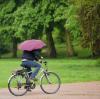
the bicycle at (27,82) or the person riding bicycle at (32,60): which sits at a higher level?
the person riding bicycle at (32,60)

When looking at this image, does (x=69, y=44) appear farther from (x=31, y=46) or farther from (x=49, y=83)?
(x=31, y=46)

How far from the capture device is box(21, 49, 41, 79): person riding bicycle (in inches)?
732

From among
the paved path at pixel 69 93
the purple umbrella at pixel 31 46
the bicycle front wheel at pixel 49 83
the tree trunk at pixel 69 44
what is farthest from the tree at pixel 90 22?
the tree trunk at pixel 69 44

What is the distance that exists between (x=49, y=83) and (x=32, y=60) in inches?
38.8

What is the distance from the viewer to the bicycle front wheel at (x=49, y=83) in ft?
61.7

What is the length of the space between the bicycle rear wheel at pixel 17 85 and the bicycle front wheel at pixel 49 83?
0.66 metres

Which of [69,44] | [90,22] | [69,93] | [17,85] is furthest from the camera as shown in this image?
[69,44]

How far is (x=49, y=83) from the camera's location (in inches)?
741

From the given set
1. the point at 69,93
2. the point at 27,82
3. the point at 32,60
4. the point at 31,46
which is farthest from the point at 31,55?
the point at 69,93

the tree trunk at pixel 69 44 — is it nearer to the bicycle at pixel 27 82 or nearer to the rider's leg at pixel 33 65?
the bicycle at pixel 27 82

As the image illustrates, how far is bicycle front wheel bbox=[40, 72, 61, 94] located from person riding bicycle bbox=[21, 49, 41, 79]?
39 cm

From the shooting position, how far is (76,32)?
133 feet

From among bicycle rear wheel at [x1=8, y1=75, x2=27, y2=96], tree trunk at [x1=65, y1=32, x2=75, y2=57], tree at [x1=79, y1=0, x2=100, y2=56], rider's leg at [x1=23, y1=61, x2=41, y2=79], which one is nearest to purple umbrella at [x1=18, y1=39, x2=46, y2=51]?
rider's leg at [x1=23, y1=61, x2=41, y2=79]

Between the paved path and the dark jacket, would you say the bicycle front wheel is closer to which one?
the paved path
